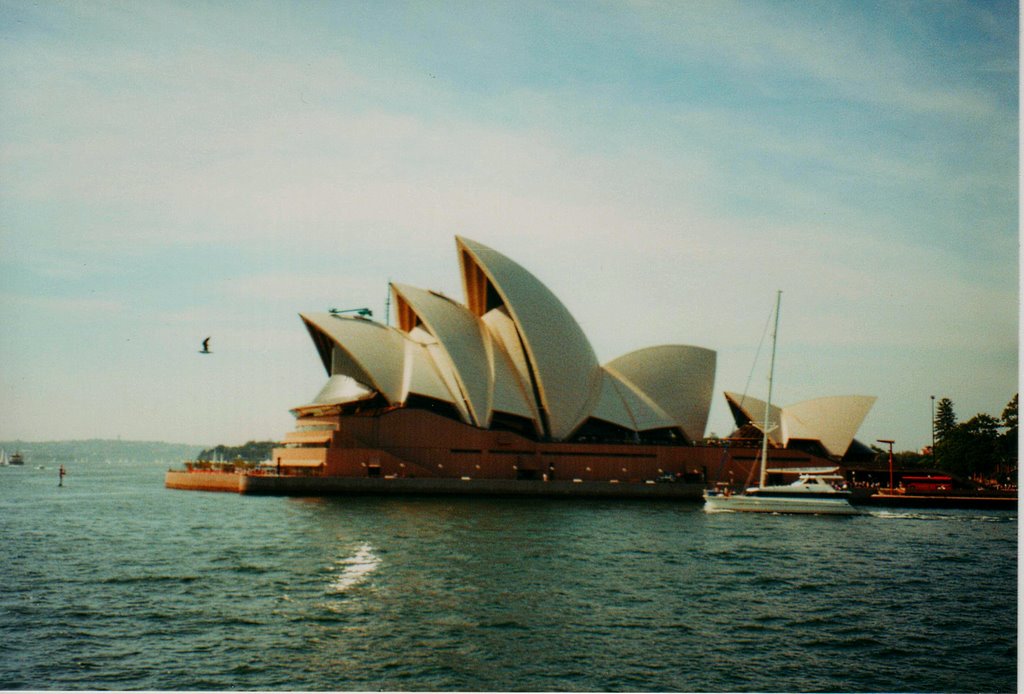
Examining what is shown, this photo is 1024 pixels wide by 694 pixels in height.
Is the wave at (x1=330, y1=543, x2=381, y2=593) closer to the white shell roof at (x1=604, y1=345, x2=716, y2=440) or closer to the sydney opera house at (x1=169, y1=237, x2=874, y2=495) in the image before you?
the sydney opera house at (x1=169, y1=237, x2=874, y2=495)

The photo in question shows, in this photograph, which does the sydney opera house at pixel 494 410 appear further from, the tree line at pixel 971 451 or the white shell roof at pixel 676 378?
the tree line at pixel 971 451

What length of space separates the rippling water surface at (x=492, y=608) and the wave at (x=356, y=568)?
0.09 meters

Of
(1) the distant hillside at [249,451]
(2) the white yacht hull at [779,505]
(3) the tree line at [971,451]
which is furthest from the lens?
(1) the distant hillside at [249,451]

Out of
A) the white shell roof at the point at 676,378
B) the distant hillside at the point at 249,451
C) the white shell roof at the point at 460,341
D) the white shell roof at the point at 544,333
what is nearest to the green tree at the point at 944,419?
the white shell roof at the point at 676,378

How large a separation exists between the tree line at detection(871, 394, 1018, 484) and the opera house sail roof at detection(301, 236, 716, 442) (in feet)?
47.6

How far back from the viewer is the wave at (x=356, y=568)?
1533 cm

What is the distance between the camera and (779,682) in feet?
34.5

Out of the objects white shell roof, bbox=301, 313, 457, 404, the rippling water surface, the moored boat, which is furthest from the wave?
white shell roof, bbox=301, 313, 457, 404

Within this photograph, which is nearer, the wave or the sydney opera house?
the wave

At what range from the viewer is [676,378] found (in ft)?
155

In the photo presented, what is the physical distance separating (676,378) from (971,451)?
1541cm

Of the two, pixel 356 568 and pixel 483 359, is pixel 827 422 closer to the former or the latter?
pixel 483 359

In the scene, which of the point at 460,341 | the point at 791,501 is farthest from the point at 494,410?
the point at 791,501

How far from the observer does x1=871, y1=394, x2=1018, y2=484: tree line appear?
27.4m
